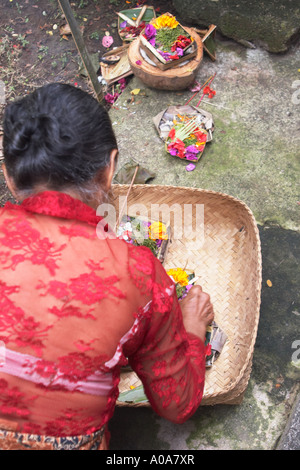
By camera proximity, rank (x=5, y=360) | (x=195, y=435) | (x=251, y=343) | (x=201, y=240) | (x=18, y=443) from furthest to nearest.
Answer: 1. (x=201, y=240)
2. (x=195, y=435)
3. (x=251, y=343)
4. (x=18, y=443)
5. (x=5, y=360)

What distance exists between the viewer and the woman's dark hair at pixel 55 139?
1.19 meters

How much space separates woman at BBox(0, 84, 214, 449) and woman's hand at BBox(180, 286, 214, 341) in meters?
0.72

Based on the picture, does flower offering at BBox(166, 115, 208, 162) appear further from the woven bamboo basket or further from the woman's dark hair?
the woman's dark hair

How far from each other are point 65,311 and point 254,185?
6.90 feet

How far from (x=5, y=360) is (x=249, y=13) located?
3354 mm

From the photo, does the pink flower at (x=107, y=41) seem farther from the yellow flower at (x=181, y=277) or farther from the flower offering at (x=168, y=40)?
the yellow flower at (x=181, y=277)

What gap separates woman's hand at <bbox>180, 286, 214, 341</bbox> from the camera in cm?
204

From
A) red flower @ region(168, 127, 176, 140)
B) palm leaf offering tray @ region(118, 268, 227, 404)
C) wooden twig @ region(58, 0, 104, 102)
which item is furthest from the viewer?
red flower @ region(168, 127, 176, 140)

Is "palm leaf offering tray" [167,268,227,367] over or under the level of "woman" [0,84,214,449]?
under

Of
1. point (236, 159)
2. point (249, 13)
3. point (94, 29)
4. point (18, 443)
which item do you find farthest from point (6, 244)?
point (94, 29)

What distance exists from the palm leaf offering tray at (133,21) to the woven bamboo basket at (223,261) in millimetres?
1970

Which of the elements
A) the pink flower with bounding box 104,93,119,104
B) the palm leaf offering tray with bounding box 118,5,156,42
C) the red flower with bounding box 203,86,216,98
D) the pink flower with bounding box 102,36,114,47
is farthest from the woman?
the pink flower with bounding box 102,36,114,47
